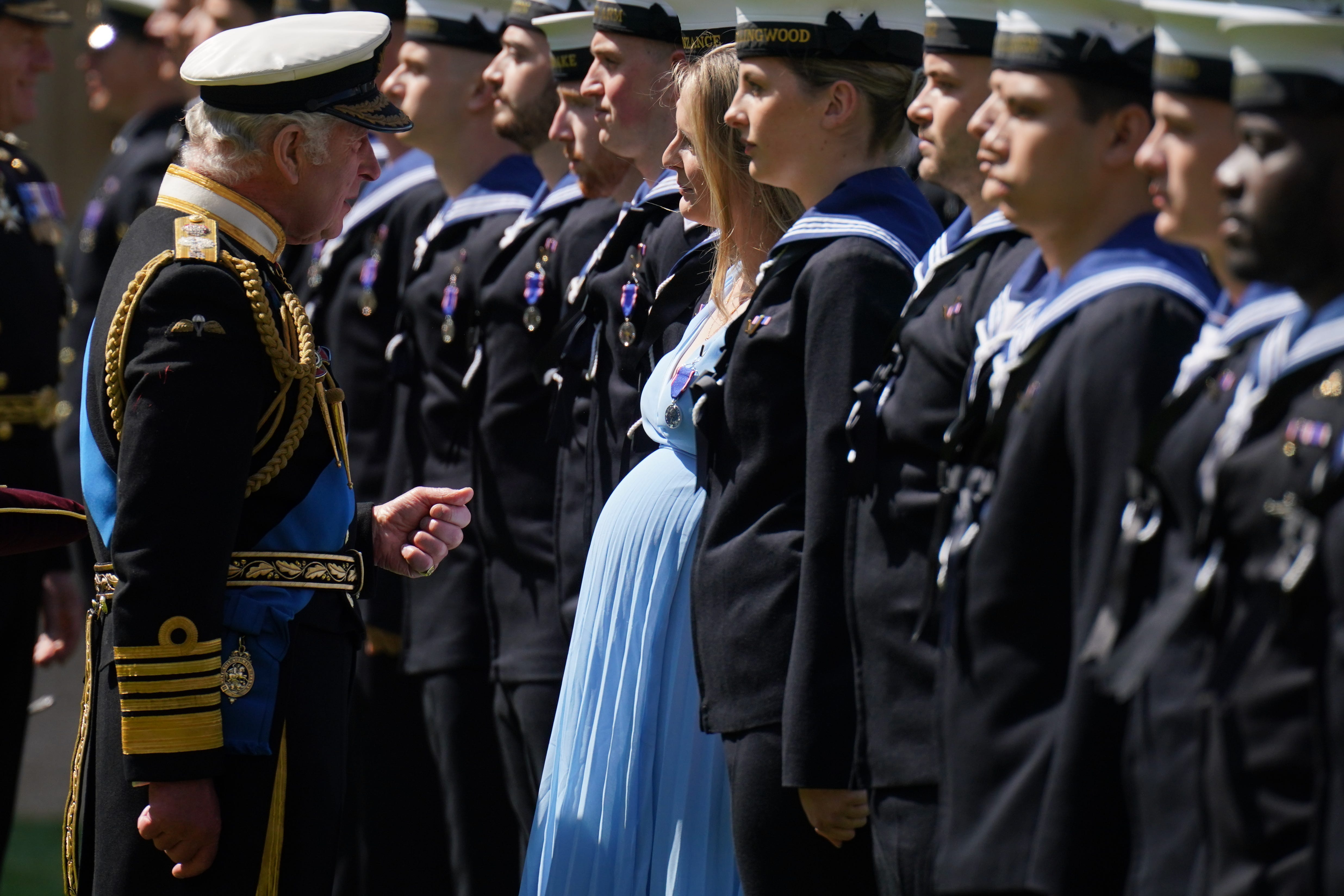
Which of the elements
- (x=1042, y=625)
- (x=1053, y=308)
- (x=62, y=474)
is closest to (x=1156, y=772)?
(x=1042, y=625)

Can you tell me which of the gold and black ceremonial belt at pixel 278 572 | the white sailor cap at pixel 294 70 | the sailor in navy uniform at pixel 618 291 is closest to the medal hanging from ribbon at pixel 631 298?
the sailor in navy uniform at pixel 618 291

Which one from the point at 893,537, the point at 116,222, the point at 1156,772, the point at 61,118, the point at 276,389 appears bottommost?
the point at 1156,772

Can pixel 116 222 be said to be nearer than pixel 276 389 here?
No

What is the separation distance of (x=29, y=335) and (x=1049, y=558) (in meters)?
3.60

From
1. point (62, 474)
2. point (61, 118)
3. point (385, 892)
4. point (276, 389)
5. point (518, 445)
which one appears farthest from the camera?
point (61, 118)

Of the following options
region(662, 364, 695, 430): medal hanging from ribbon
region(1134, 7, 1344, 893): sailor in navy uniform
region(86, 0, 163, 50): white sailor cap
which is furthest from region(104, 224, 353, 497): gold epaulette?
region(86, 0, 163, 50): white sailor cap

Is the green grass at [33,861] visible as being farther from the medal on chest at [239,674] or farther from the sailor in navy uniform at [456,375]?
the medal on chest at [239,674]

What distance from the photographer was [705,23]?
12.9 ft

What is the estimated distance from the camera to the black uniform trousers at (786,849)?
10.5 ft

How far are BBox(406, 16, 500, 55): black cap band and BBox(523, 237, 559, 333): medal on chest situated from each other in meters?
0.94

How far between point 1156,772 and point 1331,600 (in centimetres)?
33

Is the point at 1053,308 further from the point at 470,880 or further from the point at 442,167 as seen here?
the point at 442,167

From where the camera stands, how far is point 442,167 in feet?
18.0

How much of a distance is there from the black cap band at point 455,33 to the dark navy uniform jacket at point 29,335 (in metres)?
1.19
